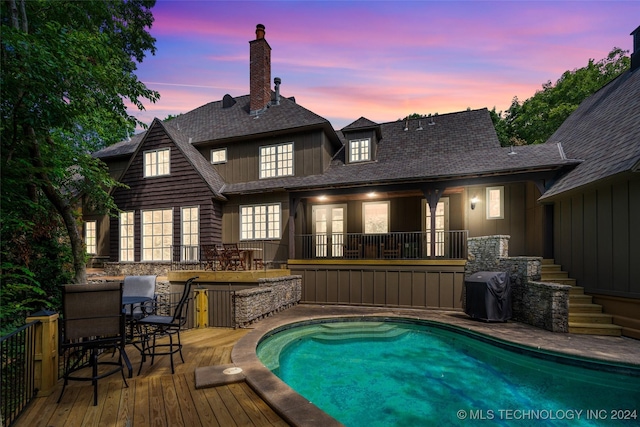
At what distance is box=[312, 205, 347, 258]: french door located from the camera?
1299cm

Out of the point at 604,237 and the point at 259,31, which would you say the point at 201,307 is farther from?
the point at 259,31

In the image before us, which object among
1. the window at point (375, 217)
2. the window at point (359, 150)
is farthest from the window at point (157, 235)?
the window at point (375, 217)

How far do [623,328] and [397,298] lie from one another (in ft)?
18.1

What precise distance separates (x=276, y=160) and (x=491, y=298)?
9.72 m

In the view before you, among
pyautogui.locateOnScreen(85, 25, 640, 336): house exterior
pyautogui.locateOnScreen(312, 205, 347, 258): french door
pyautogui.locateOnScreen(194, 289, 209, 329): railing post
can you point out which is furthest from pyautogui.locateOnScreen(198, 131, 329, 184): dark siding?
pyautogui.locateOnScreen(194, 289, 209, 329): railing post

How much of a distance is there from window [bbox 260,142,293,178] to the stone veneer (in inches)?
310

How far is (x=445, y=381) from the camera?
5539 mm

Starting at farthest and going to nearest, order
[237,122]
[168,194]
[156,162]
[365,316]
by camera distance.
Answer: [237,122]
[156,162]
[168,194]
[365,316]

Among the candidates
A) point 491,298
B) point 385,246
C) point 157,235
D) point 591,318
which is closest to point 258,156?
point 157,235

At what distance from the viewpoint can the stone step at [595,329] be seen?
7.00 m

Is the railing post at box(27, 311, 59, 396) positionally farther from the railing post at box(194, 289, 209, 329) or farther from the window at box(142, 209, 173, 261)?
the window at box(142, 209, 173, 261)

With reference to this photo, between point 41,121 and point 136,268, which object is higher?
point 41,121

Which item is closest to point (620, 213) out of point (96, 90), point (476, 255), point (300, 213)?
point (476, 255)

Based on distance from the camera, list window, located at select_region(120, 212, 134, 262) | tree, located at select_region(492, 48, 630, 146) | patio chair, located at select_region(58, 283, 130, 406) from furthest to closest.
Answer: tree, located at select_region(492, 48, 630, 146), window, located at select_region(120, 212, 134, 262), patio chair, located at select_region(58, 283, 130, 406)
